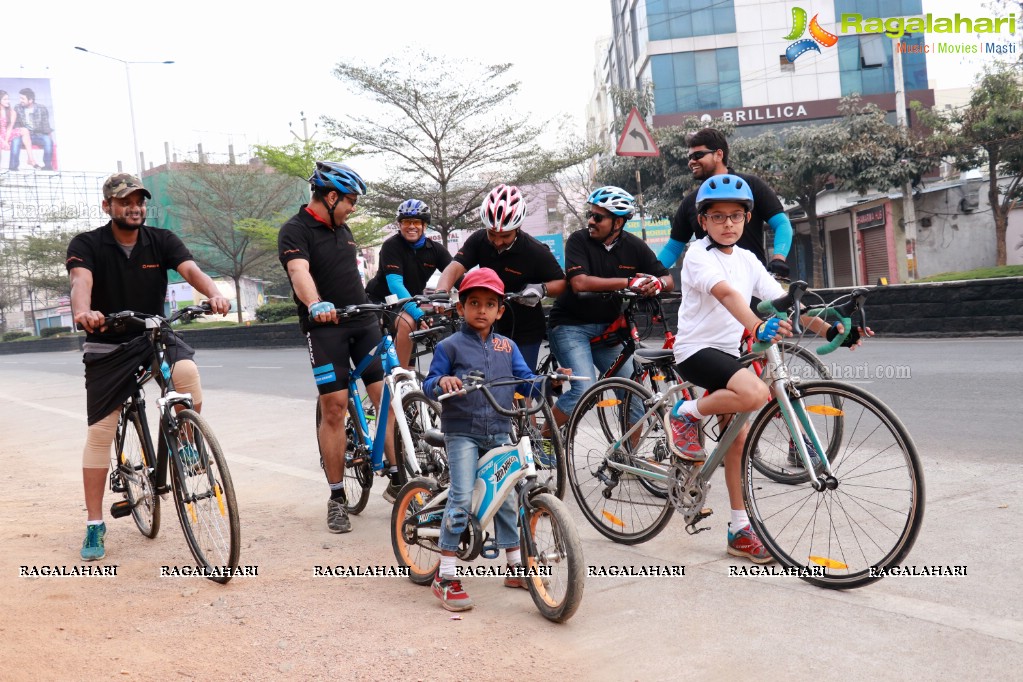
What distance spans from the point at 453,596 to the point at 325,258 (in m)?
2.49

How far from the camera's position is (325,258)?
19.1 feet

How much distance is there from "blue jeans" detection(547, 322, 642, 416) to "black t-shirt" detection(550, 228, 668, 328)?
6 centimetres

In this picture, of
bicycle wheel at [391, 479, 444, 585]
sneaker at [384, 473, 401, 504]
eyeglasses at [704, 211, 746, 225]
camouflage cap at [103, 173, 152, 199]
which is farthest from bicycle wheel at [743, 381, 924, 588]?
camouflage cap at [103, 173, 152, 199]

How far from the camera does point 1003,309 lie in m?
14.5

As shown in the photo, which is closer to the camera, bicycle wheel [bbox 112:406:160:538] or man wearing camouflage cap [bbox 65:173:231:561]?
man wearing camouflage cap [bbox 65:173:231:561]

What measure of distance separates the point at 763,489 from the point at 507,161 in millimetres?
29721

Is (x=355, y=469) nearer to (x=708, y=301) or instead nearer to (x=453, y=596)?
(x=453, y=596)

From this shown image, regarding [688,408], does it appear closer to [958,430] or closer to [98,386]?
[98,386]

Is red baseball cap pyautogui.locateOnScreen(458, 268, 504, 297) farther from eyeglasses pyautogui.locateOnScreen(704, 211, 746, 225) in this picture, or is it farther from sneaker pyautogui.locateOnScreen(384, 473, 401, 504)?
sneaker pyautogui.locateOnScreen(384, 473, 401, 504)

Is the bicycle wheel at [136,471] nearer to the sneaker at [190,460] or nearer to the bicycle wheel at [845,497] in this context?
the sneaker at [190,460]

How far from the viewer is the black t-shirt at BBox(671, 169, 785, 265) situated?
6.02 metres

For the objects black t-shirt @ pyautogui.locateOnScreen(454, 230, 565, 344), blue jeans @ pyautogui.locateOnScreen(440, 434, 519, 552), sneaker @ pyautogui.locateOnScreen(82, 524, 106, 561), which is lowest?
sneaker @ pyautogui.locateOnScreen(82, 524, 106, 561)

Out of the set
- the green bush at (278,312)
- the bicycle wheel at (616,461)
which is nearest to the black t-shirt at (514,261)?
the bicycle wheel at (616,461)

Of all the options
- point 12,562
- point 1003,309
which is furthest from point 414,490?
point 1003,309
